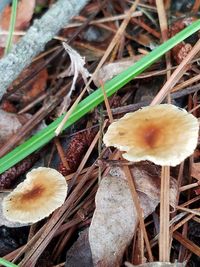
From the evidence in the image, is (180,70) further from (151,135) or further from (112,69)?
(151,135)

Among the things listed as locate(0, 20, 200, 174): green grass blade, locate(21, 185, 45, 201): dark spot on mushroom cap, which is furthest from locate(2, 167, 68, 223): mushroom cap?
locate(0, 20, 200, 174): green grass blade

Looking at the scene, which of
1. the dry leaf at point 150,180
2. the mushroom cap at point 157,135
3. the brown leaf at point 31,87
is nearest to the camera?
the mushroom cap at point 157,135

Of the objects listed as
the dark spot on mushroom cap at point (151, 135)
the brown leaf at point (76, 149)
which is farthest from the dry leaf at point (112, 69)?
the dark spot on mushroom cap at point (151, 135)

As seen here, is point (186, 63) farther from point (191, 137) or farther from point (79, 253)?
point (79, 253)

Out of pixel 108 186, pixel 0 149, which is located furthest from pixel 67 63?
pixel 108 186

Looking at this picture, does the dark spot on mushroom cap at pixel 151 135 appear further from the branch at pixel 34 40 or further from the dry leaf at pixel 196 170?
the branch at pixel 34 40

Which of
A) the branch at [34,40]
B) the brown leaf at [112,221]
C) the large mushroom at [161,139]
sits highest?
the branch at [34,40]

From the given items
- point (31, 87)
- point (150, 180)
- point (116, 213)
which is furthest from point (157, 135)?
point (31, 87)
